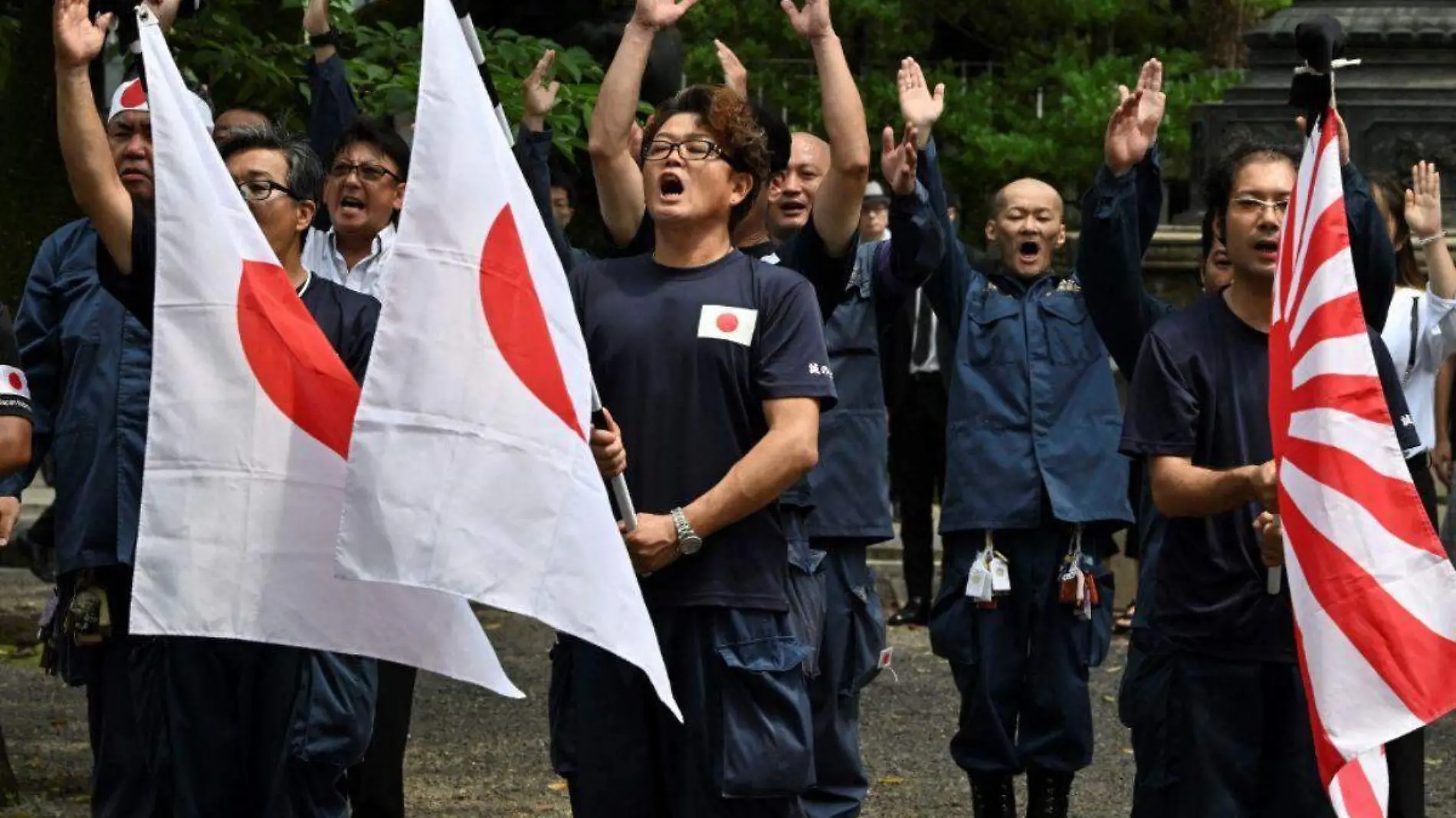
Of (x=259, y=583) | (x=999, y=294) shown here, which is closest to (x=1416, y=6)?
(x=999, y=294)

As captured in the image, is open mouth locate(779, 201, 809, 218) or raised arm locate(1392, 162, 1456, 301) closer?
raised arm locate(1392, 162, 1456, 301)

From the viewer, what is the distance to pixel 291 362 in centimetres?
587

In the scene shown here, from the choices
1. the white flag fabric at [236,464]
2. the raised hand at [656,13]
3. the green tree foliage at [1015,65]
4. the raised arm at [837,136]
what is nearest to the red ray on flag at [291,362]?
the white flag fabric at [236,464]

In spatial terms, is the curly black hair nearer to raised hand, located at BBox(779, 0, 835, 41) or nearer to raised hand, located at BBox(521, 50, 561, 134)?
raised hand, located at BBox(779, 0, 835, 41)

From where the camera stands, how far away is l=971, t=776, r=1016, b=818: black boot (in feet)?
→ 28.0

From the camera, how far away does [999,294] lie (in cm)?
880

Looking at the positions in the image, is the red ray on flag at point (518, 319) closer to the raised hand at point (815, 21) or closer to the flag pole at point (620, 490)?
the flag pole at point (620, 490)

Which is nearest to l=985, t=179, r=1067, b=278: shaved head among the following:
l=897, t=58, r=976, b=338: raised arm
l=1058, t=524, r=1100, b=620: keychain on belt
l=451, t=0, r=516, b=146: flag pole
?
l=897, t=58, r=976, b=338: raised arm

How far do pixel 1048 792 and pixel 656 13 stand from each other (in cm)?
306

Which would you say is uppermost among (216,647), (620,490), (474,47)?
(474,47)

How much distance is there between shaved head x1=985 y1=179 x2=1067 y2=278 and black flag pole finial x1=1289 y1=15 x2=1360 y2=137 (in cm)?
247

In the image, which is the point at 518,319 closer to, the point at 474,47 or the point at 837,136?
the point at 474,47

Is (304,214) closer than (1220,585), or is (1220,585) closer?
(1220,585)

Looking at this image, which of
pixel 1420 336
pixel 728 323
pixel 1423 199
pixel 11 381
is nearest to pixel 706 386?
pixel 728 323
